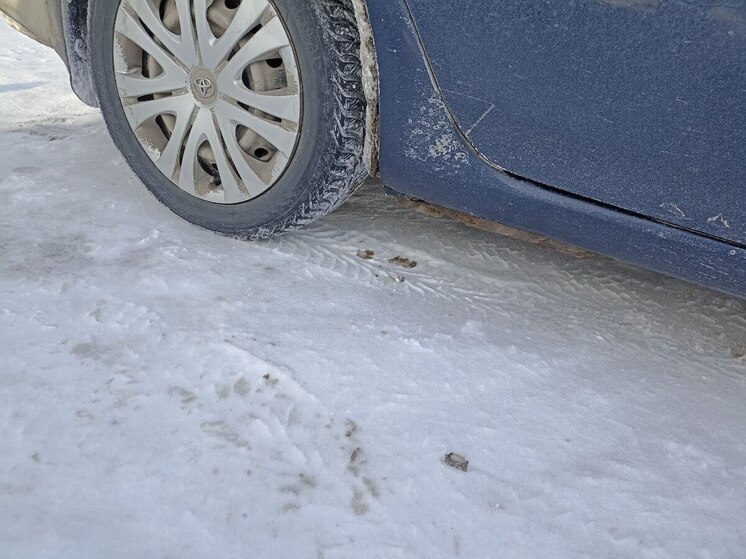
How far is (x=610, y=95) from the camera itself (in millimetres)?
1448

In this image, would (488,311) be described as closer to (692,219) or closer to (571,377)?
(571,377)

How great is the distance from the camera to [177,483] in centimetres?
132

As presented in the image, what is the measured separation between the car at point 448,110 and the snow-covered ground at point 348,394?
1.01 ft

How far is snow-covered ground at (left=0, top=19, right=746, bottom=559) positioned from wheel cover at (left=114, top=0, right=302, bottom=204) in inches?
9.3

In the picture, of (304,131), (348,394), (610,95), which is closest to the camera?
(610,95)

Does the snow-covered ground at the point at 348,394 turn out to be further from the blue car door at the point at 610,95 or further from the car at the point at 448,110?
the blue car door at the point at 610,95

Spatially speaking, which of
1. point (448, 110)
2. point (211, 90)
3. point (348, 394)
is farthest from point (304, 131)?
point (348, 394)

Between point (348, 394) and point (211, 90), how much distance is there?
96 centimetres

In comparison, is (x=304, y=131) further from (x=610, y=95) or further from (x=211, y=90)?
(x=610, y=95)

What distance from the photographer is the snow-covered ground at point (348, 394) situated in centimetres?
129

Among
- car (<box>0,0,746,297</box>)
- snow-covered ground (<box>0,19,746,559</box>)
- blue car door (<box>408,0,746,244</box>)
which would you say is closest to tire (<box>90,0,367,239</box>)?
car (<box>0,0,746,297</box>)

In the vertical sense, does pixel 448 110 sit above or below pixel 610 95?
below

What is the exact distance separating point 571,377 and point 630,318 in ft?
1.26

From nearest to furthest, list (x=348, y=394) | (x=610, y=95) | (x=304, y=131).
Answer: (x=610, y=95) → (x=348, y=394) → (x=304, y=131)
